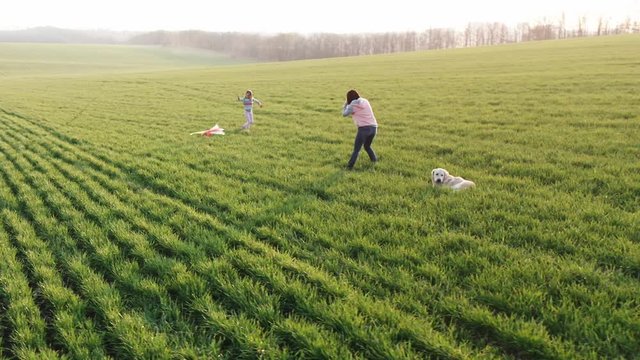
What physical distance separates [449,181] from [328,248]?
11.0 feet

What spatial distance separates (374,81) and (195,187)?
2790 cm

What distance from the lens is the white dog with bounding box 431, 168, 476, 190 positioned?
25.6ft

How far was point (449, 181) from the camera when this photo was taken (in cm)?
805

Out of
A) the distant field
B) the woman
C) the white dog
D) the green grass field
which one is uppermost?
the distant field

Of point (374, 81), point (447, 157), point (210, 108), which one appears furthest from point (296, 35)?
point (447, 157)

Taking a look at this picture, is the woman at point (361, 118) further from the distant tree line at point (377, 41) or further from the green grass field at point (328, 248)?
the distant tree line at point (377, 41)

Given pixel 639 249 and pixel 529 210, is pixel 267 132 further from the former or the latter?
pixel 639 249

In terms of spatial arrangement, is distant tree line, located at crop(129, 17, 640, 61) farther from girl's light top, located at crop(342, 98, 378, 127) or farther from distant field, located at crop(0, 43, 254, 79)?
girl's light top, located at crop(342, 98, 378, 127)

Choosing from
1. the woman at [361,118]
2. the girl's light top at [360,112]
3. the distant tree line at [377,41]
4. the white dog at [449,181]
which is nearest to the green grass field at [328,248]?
the white dog at [449,181]

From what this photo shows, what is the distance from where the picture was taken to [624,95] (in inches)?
707

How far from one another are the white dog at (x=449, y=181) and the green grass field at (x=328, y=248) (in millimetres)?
218

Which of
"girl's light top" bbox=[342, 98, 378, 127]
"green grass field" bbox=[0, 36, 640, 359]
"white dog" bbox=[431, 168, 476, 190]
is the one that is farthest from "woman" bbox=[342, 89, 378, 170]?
"white dog" bbox=[431, 168, 476, 190]

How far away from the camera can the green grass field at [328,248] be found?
13.1ft

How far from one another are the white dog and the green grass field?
0.71 feet
